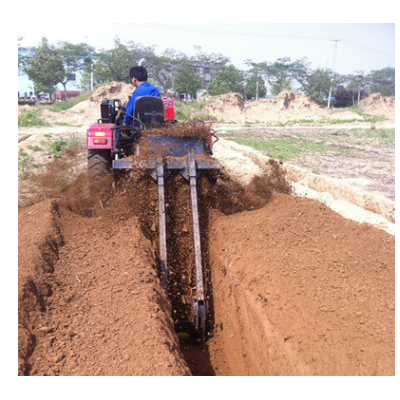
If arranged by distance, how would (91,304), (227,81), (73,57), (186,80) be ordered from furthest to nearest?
(227,81), (186,80), (73,57), (91,304)

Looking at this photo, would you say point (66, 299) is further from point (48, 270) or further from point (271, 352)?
point (271, 352)

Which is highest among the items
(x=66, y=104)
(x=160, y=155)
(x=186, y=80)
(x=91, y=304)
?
(x=186, y=80)

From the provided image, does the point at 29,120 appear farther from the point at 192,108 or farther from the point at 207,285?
the point at 207,285

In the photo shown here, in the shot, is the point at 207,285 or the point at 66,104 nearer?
the point at 207,285

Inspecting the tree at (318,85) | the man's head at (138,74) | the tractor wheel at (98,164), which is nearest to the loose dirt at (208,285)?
the tractor wheel at (98,164)

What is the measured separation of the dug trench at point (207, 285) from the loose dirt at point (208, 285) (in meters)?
0.01

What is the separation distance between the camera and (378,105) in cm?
4594

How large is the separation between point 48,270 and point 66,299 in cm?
48

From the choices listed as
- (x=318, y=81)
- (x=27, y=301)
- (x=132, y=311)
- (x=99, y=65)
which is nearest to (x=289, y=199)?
(x=132, y=311)

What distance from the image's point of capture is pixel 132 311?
382 centimetres

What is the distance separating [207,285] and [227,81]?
141ft

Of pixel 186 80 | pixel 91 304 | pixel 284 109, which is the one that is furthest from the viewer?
pixel 284 109

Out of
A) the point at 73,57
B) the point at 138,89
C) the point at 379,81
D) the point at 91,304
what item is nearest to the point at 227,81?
the point at 73,57

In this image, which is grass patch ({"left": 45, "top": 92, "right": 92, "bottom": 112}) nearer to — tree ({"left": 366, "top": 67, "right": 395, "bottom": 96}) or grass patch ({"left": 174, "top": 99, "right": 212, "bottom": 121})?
grass patch ({"left": 174, "top": 99, "right": 212, "bottom": 121})
